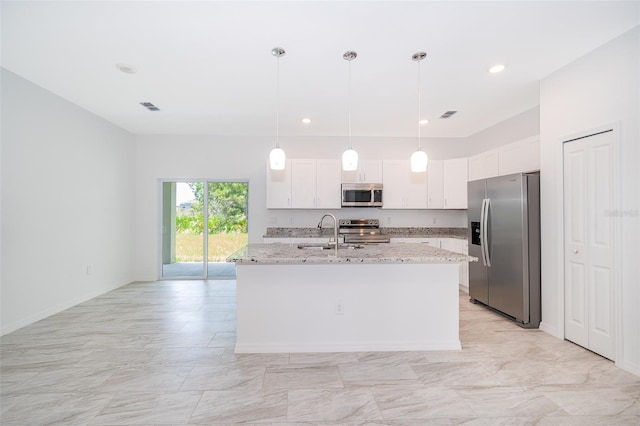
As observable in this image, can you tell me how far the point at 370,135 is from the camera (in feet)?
19.3

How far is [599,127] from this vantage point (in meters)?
2.77

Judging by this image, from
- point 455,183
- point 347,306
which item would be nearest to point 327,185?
point 455,183

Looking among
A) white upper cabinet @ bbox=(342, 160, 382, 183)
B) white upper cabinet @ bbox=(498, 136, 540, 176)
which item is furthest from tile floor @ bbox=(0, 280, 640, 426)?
white upper cabinet @ bbox=(342, 160, 382, 183)

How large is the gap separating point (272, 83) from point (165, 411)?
311 cm

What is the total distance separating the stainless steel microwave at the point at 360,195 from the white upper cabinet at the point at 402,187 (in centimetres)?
20

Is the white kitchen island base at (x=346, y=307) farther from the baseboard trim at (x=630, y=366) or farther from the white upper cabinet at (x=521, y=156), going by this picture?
the white upper cabinet at (x=521, y=156)

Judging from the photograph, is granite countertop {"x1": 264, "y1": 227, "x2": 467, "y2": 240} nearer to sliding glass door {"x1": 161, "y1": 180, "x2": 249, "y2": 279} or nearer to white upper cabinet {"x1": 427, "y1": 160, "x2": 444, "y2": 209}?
white upper cabinet {"x1": 427, "y1": 160, "x2": 444, "y2": 209}

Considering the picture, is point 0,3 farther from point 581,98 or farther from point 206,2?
point 581,98

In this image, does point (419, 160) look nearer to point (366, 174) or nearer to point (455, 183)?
point (366, 174)

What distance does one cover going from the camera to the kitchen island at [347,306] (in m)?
2.91

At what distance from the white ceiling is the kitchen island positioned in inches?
70.9

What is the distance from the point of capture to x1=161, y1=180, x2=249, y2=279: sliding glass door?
5.99m

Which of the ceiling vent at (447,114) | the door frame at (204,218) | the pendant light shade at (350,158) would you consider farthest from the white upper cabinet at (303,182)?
the pendant light shade at (350,158)

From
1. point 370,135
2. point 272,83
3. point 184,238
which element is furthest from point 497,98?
point 184,238
